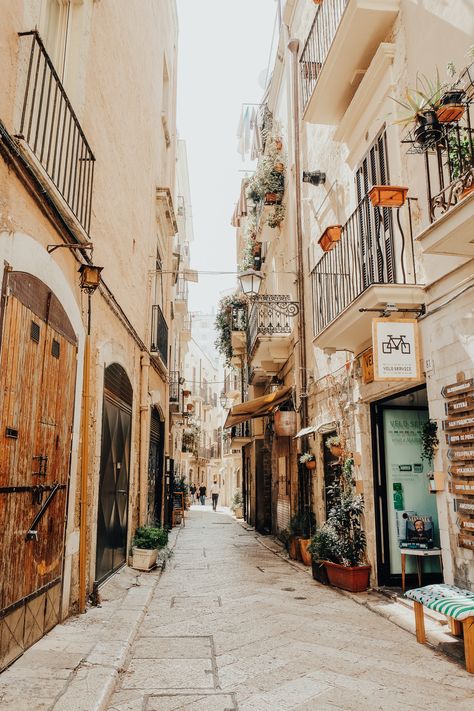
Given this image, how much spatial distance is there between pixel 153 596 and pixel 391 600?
3.08m

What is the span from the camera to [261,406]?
13.4m

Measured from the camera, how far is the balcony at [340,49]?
7.05 meters

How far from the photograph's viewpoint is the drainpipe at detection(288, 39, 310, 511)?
443 inches

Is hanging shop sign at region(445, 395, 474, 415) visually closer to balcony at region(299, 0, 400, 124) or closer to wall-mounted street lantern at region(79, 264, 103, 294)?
wall-mounted street lantern at region(79, 264, 103, 294)

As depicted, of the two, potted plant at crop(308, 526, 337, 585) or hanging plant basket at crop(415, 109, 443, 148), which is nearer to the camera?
hanging plant basket at crop(415, 109, 443, 148)

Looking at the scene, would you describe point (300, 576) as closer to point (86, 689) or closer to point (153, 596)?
point (153, 596)

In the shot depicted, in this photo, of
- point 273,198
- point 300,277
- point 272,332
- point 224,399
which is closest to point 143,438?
point 272,332

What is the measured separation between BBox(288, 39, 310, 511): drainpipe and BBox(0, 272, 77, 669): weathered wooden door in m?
6.40

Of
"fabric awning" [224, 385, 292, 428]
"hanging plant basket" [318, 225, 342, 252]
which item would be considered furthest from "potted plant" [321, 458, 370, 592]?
"fabric awning" [224, 385, 292, 428]

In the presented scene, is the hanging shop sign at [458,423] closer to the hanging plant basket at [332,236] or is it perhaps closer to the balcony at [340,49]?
the hanging plant basket at [332,236]

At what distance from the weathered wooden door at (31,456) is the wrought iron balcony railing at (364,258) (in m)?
3.49

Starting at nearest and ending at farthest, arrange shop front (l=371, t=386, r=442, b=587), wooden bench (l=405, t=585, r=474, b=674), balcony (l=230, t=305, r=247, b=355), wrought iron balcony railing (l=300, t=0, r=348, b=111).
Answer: wooden bench (l=405, t=585, r=474, b=674) → shop front (l=371, t=386, r=442, b=587) → wrought iron balcony railing (l=300, t=0, r=348, b=111) → balcony (l=230, t=305, r=247, b=355)

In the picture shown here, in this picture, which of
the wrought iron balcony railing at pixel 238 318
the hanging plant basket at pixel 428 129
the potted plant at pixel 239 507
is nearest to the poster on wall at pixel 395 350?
the hanging plant basket at pixel 428 129

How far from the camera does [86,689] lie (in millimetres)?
3832
